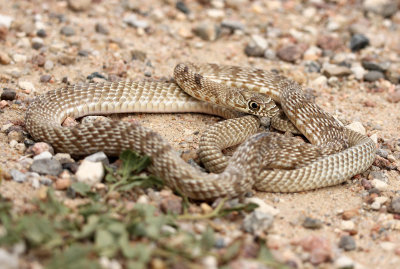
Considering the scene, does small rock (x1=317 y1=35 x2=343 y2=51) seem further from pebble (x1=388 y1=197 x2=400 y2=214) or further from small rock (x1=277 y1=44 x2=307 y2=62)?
pebble (x1=388 y1=197 x2=400 y2=214)

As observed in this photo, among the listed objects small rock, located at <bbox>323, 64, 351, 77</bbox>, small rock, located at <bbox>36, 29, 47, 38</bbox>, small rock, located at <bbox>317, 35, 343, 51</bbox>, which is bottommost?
small rock, located at <bbox>36, 29, 47, 38</bbox>

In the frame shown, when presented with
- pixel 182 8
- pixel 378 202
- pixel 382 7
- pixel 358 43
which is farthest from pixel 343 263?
pixel 382 7

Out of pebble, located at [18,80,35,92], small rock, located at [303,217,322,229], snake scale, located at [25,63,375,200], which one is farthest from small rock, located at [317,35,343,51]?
pebble, located at [18,80,35,92]

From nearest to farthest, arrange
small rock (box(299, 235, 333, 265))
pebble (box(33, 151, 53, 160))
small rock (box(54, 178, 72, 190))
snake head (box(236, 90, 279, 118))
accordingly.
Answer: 1. small rock (box(299, 235, 333, 265))
2. small rock (box(54, 178, 72, 190))
3. pebble (box(33, 151, 53, 160))
4. snake head (box(236, 90, 279, 118))

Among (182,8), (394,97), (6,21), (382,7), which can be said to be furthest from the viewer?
(382,7)

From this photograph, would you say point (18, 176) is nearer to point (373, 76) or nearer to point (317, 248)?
point (317, 248)

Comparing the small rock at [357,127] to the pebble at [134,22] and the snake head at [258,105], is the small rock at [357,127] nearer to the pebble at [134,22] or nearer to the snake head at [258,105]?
the snake head at [258,105]
